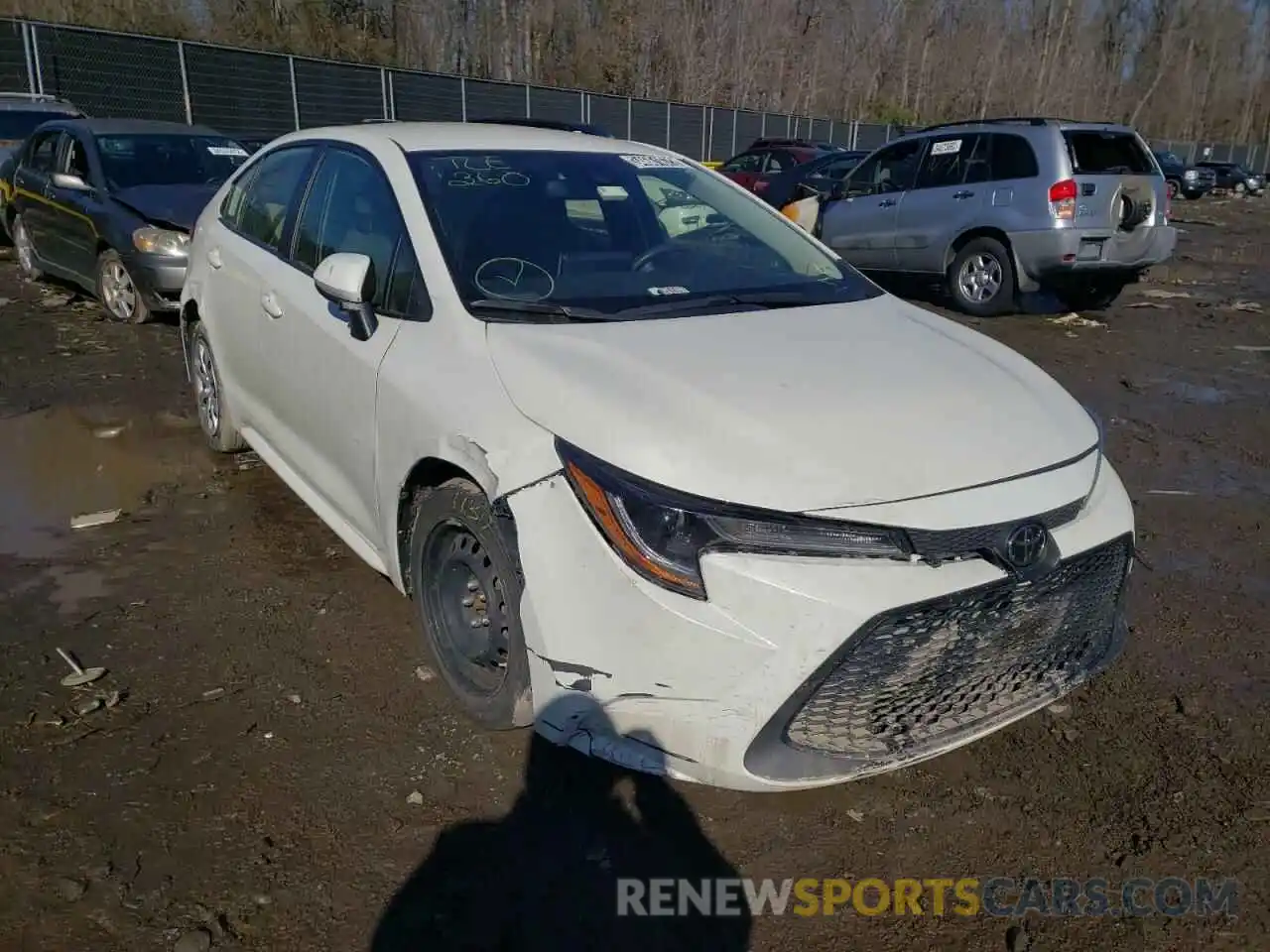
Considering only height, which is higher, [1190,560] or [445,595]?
[445,595]

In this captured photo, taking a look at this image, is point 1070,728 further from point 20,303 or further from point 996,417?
point 20,303

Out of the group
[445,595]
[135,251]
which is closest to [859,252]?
[135,251]

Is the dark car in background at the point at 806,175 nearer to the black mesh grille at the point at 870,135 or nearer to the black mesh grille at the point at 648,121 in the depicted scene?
the black mesh grille at the point at 648,121

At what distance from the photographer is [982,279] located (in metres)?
9.88

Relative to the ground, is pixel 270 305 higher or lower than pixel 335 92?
lower

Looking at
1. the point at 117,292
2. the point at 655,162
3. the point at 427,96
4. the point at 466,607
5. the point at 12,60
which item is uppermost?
the point at 12,60

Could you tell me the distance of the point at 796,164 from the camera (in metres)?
18.0

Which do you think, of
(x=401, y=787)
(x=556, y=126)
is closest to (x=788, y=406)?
(x=401, y=787)

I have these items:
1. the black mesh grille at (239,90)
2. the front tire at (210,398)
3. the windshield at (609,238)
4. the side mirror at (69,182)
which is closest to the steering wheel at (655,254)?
the windshield at (609,238)

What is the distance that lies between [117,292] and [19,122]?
5.91 metres

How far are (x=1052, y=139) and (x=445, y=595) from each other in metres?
8.36

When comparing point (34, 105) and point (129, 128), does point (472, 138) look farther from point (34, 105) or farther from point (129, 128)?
point (34, 105)

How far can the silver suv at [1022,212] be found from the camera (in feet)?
29.9

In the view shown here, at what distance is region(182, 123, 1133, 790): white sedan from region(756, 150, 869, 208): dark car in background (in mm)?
13156
